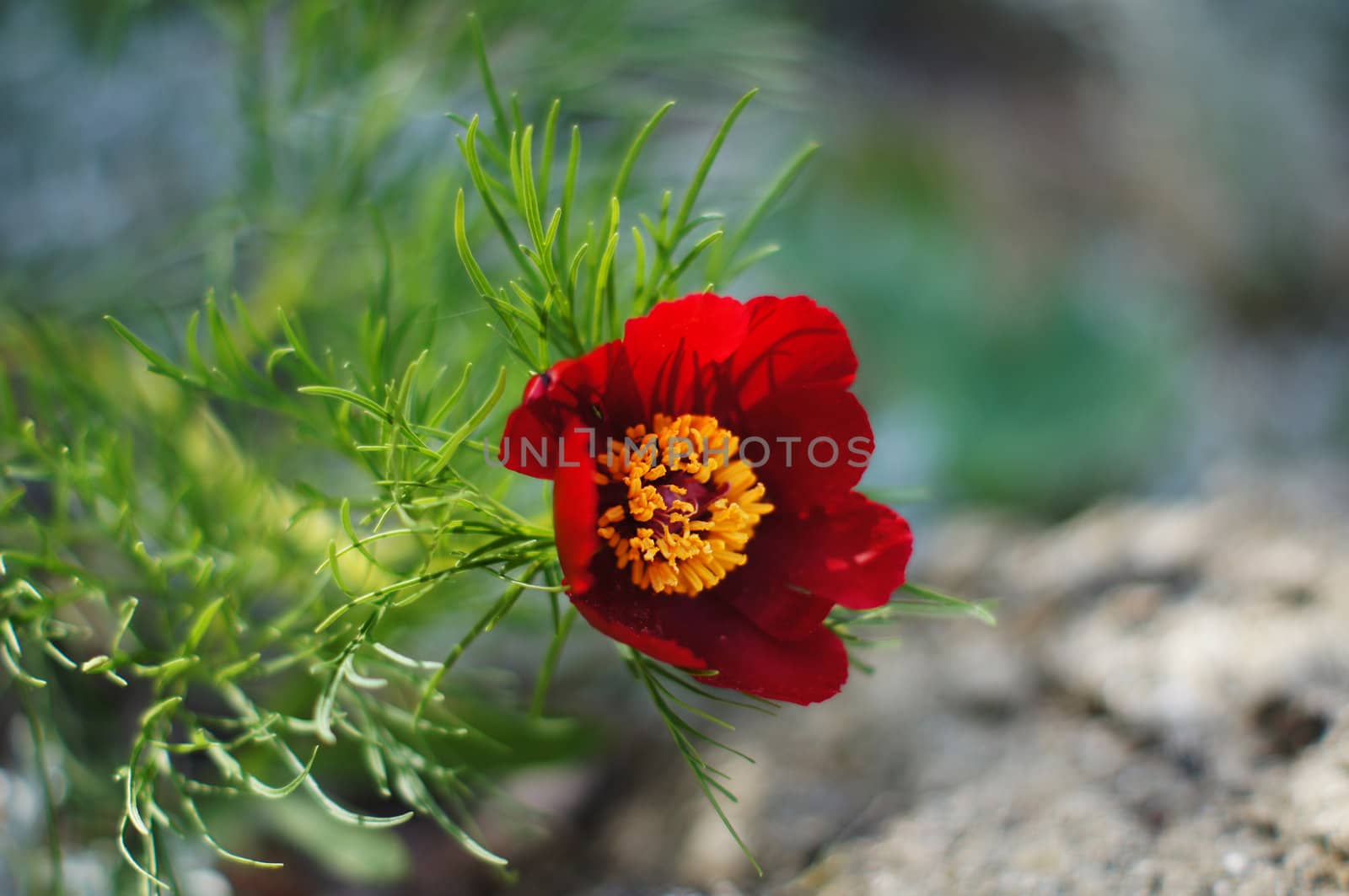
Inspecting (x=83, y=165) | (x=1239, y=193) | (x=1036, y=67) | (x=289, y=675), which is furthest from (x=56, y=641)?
(x=1239, y=193)

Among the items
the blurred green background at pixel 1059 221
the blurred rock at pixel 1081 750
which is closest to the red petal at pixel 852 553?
the blurred rock at pixel 1081 750

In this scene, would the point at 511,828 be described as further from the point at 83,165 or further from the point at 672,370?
the point at 83,165

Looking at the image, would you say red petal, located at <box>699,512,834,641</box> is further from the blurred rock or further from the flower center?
the blurred rock

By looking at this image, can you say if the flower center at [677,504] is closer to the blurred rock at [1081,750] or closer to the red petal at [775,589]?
the red petal at [775,589]

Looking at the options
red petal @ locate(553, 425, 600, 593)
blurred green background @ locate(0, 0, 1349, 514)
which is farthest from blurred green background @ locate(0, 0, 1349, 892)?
red petal @ locate(553, 425, 600, 593)

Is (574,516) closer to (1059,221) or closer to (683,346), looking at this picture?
(683,346)

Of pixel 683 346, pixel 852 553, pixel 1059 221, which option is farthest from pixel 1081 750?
pixel 1059 221
